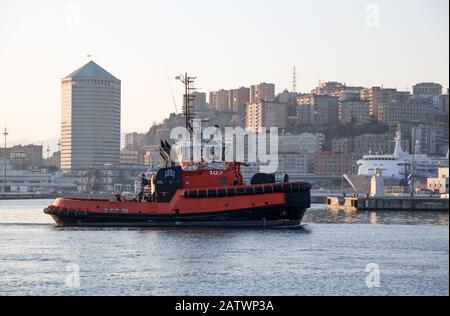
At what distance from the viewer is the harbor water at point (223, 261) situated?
34.3 metres

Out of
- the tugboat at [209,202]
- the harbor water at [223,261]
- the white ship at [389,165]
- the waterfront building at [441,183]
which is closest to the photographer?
the harbor water at [223,261]

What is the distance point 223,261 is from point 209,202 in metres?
15.7

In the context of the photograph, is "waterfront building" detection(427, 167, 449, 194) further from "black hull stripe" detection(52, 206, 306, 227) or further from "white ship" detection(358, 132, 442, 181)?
"black hull stripe" detection(52, 206, 306, 227)

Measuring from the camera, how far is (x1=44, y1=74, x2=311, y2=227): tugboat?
5669 cm

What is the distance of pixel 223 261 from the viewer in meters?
41.3

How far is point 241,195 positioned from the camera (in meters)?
56.5

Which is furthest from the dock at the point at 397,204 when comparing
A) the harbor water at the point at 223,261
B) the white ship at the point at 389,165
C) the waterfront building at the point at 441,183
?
the white ship at the point at 389,165

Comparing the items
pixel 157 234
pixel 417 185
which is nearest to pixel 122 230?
pixel 157 234

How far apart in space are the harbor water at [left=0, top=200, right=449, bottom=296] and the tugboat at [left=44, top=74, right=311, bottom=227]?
3.90 ft

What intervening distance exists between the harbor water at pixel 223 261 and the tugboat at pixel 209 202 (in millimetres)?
1189

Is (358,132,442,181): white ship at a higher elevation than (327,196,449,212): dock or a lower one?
higher

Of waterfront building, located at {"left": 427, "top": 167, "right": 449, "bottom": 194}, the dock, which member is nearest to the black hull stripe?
the dock

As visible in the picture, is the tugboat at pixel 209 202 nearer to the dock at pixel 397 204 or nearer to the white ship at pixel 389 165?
the dock at pixel 397 204
